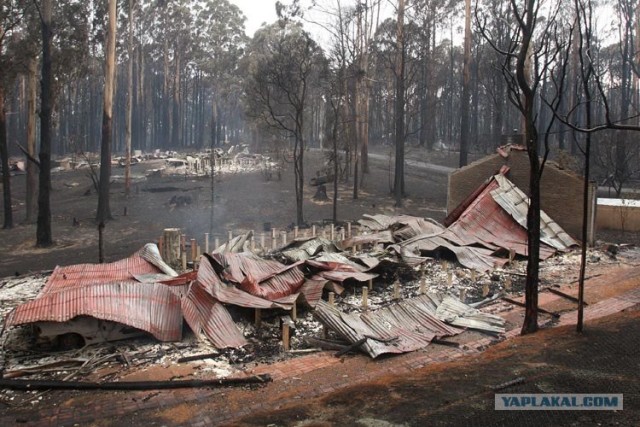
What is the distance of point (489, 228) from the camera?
51.7ft

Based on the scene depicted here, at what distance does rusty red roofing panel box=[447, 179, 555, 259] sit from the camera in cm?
1495

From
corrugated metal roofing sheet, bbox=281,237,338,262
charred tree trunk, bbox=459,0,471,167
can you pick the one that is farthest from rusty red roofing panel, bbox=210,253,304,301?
charred tree trunk, bbox=459,0,471,167

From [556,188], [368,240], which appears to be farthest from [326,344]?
[556,188]

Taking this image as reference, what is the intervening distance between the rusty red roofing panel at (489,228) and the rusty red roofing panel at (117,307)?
29.4 ft

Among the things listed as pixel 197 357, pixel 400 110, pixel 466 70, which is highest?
pixel 466 70

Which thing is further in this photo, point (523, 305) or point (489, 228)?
point (489, 228)

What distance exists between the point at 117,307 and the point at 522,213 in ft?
41.5

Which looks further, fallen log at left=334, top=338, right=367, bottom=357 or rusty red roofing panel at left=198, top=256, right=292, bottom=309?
rusty red roofing panel at left=198, top=256, right=292, bottom=309

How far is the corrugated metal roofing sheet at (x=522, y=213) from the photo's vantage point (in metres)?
15.6

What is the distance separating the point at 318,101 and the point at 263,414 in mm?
55010

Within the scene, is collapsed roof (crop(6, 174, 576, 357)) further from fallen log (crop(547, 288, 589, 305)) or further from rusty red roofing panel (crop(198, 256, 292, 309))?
fallen log (crop(547, 288, 589, 305))

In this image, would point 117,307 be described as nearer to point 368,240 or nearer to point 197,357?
point 197,357

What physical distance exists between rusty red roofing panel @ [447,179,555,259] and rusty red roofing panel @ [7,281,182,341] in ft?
29.4

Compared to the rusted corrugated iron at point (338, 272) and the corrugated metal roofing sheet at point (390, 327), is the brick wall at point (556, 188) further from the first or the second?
the corrugated metal roofing sheet at point (390, 327)
